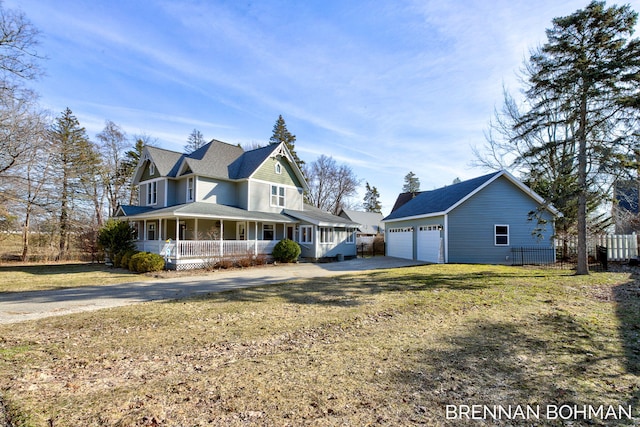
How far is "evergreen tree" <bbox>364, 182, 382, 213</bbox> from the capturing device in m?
65.2

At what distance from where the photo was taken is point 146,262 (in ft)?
53.2

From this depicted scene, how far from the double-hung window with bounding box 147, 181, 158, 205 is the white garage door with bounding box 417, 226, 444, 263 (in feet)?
62.6

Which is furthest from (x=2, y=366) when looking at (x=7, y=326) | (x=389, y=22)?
(x=389, y=22)

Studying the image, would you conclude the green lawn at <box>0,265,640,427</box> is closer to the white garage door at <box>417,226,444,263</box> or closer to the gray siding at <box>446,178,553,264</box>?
the gray siding at <box>446,178,553,264</box>

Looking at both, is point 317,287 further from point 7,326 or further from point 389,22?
point 389,22

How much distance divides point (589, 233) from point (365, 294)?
631 inches

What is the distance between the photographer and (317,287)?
1096 centimetres

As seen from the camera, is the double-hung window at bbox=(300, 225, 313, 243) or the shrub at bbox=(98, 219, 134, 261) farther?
the double-hung window at bbox=(300, 225, 313, 243)

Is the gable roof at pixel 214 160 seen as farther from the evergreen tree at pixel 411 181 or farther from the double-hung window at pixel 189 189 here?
the evergreen tree at pixel 411 181

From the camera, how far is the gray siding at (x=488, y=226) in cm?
1912

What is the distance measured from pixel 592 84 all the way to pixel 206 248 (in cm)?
1918

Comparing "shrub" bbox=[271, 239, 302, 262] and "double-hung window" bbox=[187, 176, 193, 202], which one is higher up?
"double-hung window" bbox=[187, 176, 193, 202]

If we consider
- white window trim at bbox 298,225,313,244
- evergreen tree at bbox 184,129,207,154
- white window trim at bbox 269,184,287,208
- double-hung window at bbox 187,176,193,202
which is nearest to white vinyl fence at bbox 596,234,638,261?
white window trim at bbox 298,225,313,244

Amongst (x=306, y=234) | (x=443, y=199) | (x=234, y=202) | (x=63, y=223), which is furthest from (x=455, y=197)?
(x=63, y=223)
